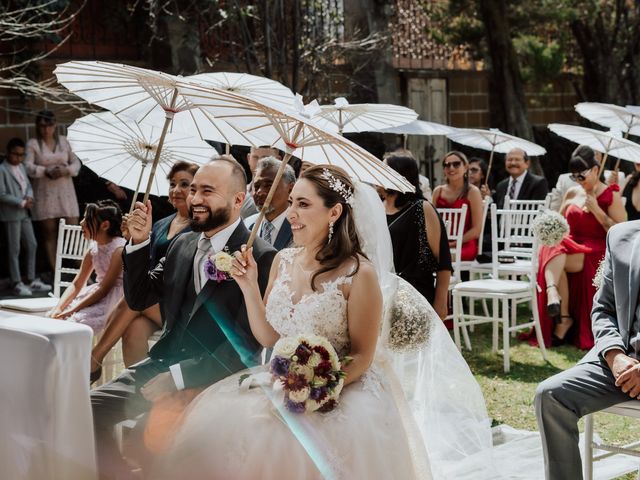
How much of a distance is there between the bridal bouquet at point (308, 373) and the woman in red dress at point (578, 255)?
17.7 feet

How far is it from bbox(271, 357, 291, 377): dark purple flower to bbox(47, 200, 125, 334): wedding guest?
106 inches

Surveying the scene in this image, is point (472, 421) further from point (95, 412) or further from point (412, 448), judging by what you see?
point (95, 412)

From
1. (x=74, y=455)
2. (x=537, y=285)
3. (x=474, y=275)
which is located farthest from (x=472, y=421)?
(x=474, y=275)

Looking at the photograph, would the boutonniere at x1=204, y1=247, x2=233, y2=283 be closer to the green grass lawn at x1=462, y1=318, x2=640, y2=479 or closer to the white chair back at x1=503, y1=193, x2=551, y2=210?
the green grass lawn at x1=462, y1=318, x2=640, y2=479

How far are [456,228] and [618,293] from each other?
4.68 metres

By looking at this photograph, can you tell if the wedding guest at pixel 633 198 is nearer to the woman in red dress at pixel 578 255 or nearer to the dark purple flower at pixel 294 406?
the woman in red dress at pixel 578 255

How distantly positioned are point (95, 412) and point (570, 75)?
19.3 metres

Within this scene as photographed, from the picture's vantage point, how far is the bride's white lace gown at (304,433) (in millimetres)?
3512

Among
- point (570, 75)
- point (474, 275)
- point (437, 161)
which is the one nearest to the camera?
point (474, 275)

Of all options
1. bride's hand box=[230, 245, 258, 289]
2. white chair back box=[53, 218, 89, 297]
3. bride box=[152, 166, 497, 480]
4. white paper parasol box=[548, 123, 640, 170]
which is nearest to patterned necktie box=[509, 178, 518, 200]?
white paper parasol box=[548, 123, 640, 170]

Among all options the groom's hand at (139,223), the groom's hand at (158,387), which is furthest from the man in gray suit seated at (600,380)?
the groom's hand at (139,223)

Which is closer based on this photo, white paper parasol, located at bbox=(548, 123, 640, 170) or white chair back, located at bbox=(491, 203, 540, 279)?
white chair back, located at bbox=(491, 203, 540, 279)

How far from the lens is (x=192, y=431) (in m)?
3.65

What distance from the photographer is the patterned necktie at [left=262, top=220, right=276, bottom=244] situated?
5.72 m
